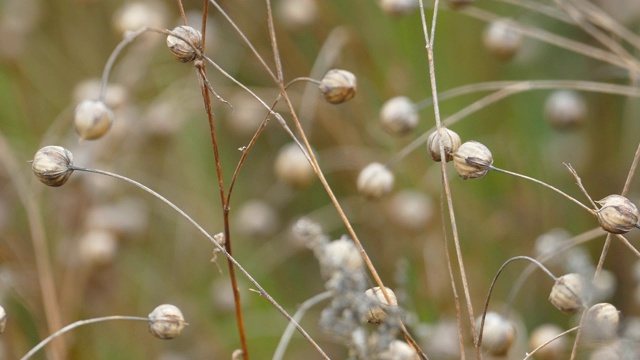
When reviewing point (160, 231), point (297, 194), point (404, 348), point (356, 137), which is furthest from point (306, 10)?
point (404, 348)

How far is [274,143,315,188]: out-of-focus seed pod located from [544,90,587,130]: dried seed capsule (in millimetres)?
367

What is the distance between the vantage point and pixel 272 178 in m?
1.80

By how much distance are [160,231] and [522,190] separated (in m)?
0.78

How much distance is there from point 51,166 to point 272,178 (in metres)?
1.07

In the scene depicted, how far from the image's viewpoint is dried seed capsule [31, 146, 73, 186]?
29.3 inches

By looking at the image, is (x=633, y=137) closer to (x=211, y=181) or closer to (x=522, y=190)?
(x=522, y=190)

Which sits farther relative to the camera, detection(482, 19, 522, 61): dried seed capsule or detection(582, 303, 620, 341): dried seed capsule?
detection(482, 19, 522, 61): dried seed capsule

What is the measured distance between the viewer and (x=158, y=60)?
191cm

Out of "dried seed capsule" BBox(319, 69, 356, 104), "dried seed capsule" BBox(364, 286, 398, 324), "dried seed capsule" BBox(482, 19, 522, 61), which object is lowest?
"dried seed capsule" BBox(364, 286, 398, 324)

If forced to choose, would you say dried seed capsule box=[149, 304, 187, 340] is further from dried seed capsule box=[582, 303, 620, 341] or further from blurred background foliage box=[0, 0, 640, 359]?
blurred background foliage box=[0, 0, 640, 359]

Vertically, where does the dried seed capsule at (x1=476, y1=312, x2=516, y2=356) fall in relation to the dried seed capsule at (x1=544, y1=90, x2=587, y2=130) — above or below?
below

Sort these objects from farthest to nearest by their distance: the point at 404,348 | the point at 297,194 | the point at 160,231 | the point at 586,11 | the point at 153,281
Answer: the point at 160,231 < the point at 297,194 < the point at 153,281 < the point at 586,11 < the point at 404,348

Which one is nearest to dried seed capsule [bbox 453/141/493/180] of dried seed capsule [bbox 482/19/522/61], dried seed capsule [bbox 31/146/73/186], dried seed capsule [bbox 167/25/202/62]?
dried seed capsule [bbox 167/25/202/62]

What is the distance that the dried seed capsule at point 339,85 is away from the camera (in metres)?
0.81
